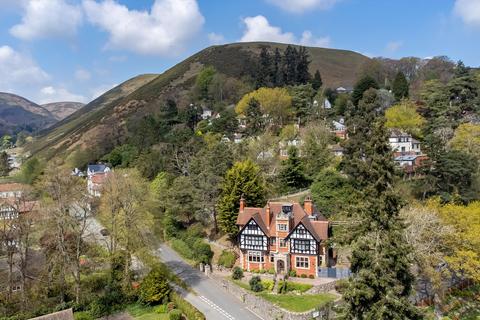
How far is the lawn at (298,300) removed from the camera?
32494mm

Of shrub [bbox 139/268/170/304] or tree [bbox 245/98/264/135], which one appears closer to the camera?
shrub [bbox 139/268/170/304]

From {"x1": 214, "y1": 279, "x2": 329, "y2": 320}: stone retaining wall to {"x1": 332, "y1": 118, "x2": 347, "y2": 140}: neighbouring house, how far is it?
3859 centimetres

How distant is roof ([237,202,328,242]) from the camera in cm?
3966

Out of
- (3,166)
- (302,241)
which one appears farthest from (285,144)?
(3,166)

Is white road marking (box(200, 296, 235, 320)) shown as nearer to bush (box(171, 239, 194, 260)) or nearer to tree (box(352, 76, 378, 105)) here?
bush (box(171, 239, 194, 260))

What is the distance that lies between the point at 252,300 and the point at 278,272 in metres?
6.41

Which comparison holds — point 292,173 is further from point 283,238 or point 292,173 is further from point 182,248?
point 182,248

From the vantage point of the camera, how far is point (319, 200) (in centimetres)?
4584

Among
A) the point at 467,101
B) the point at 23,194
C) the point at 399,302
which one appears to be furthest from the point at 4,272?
the point at 467,101

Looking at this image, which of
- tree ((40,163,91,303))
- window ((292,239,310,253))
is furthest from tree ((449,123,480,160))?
tree ((40,163,91,303))

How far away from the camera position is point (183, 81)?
5930 inches

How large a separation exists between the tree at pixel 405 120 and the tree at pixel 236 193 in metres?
32.8

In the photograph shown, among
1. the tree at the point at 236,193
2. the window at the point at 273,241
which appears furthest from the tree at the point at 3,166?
the window at the point at 273,241

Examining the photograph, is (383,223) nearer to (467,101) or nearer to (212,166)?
(212,166)
